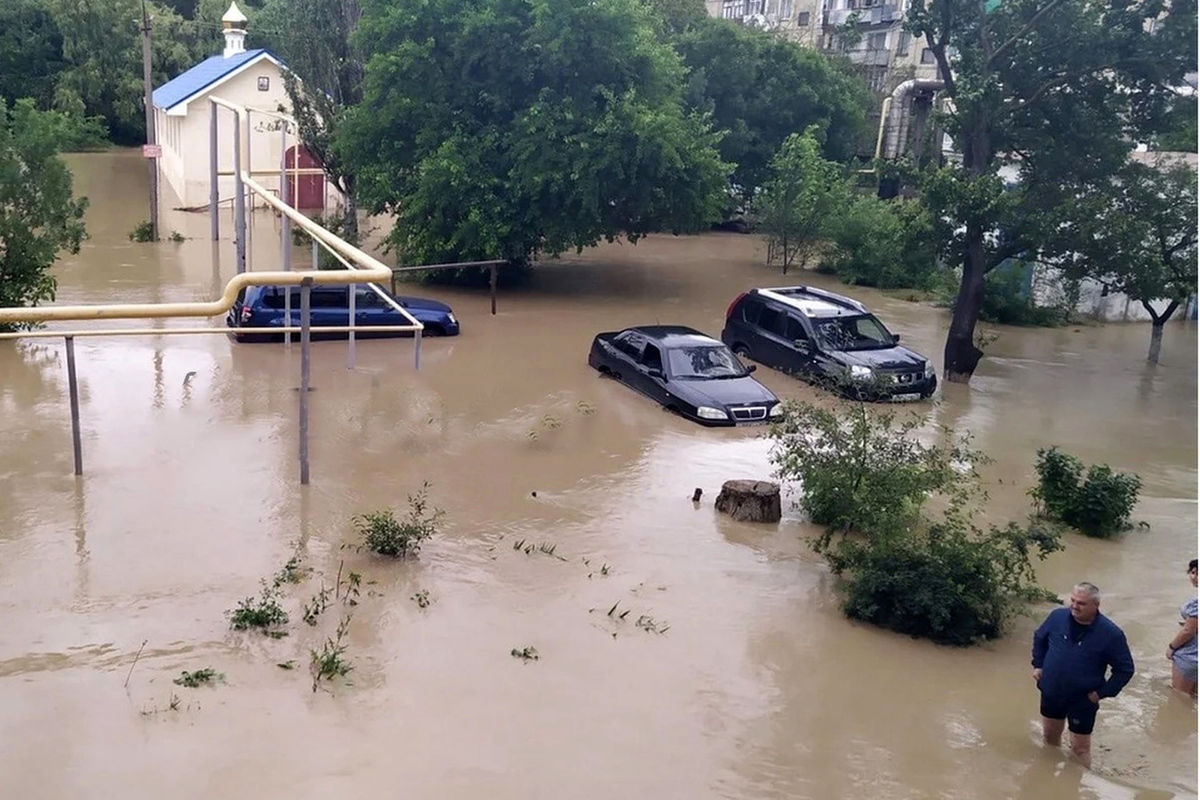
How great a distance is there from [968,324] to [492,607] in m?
12.6

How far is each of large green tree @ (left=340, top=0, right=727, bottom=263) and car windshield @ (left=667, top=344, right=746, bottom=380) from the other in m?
7.10

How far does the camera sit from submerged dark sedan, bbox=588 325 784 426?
1572cm

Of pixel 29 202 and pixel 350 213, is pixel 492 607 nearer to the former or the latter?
pixel 29 202

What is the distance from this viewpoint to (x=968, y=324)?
19625 mm

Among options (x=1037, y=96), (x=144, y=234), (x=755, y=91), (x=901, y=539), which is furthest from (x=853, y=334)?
(x=144, y=234)

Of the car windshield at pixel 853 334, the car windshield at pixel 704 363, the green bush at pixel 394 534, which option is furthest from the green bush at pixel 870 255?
the green bush at pixel 394 534

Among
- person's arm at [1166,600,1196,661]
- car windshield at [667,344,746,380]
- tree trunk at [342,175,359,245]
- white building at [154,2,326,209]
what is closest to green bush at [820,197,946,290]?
car windshield at [667,344,746,380]

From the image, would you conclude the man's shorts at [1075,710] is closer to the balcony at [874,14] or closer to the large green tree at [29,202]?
the large green tree at [29,202]

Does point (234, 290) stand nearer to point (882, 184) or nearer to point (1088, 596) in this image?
point (1088, 596)

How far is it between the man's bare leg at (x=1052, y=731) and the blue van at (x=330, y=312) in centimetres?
1347

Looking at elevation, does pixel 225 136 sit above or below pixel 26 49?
below

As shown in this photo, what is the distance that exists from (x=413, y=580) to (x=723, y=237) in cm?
2853

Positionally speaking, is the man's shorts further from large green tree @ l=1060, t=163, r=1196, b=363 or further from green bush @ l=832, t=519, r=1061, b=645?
large green tree @ l=1060, t=163, r=1196, b=363

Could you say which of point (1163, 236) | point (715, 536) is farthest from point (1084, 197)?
point (715, 536)
